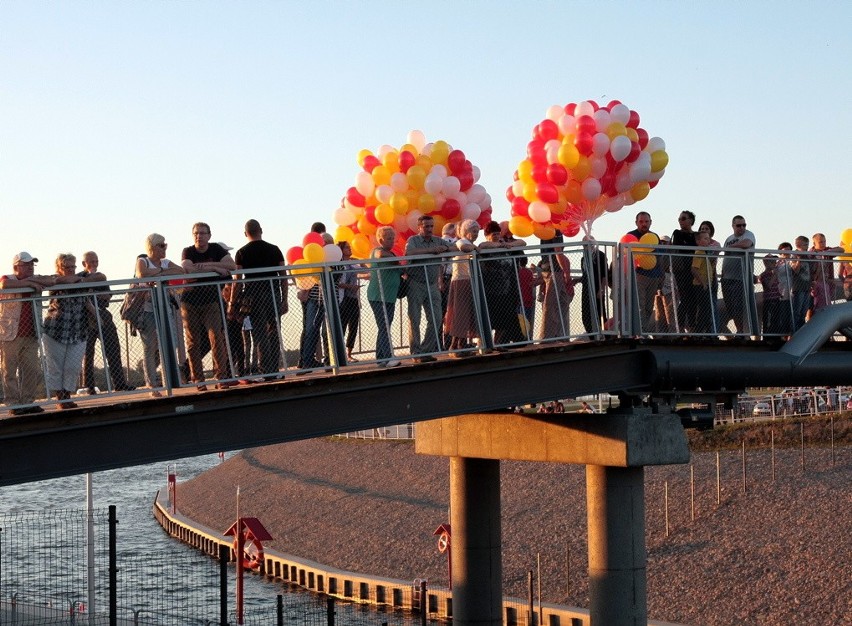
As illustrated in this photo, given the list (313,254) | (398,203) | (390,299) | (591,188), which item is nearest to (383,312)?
(390,299)

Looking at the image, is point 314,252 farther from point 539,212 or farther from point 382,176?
point 539,212

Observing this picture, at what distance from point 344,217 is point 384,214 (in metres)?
1.03

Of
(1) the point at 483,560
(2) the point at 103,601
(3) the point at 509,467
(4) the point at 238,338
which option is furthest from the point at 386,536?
(4) the point at 238,338

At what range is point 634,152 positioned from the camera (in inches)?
962

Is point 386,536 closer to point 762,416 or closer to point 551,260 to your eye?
point 762,416

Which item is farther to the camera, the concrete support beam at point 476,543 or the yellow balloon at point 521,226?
the yellow balloon at point 521,226

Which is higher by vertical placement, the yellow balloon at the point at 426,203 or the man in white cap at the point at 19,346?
the yellow balloon at the point at 426,203

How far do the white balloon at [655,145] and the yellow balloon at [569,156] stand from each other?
5.03 feet

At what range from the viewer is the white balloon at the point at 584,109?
24.4 metres

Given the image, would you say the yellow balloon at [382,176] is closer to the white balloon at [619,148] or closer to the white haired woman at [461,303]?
the white balloon at [619,148]

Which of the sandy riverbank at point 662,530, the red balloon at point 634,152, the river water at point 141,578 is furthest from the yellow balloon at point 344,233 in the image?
the sandy riverbank at point 662,530

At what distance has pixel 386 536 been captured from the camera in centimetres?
5800

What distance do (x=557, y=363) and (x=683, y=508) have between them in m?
31.4

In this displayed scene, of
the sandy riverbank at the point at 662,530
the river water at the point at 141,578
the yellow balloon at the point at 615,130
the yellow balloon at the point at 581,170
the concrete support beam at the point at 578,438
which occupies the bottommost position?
the river water at the point at 141,578
